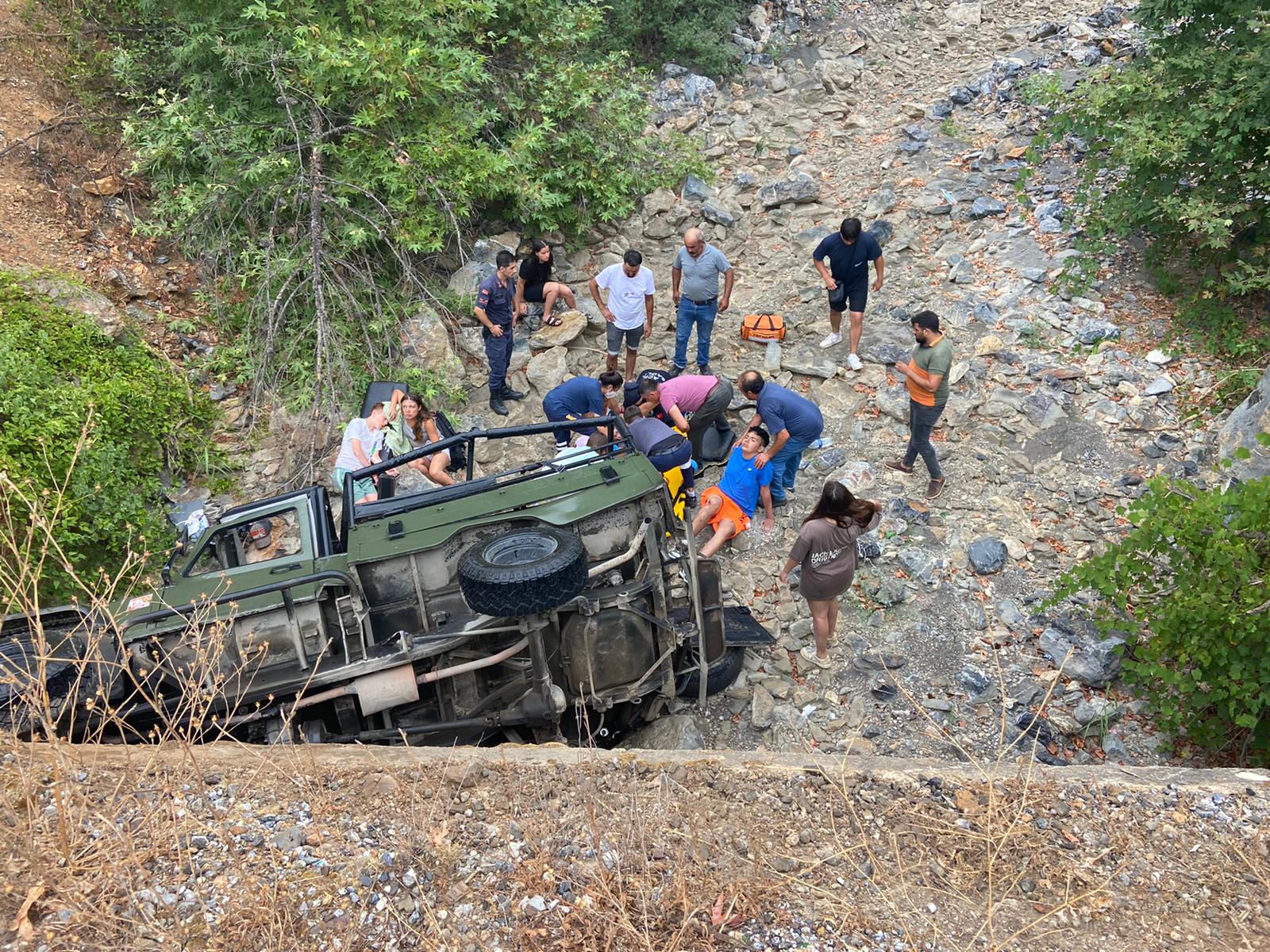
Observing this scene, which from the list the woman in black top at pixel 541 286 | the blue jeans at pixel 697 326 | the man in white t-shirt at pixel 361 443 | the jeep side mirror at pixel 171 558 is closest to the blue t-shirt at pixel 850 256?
the blue jeans at pixel 697 326

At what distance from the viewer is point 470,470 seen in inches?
214

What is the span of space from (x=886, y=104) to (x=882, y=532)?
27.6 ft

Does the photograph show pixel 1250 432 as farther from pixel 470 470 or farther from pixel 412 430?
pixel 412 430

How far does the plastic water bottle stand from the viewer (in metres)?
8.33

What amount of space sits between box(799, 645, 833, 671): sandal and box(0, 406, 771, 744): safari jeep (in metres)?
0.94

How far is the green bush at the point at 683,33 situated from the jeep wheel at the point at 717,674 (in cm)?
1005

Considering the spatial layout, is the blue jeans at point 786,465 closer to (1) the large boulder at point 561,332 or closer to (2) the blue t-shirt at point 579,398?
(2) the blue t-shirt at point 579,398

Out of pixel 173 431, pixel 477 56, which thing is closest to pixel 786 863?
pixel 173 431

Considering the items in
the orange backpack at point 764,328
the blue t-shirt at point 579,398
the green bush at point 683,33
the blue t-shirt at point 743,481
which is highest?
A: the green bush at point 683,33

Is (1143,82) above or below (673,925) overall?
above

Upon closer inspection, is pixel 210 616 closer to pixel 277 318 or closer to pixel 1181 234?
pixel 277 318

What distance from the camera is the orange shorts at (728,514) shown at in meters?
6.23

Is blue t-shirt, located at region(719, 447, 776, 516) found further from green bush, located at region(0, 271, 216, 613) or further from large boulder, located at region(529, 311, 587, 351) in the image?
green bush, located at region(0, 271, 216, 613)

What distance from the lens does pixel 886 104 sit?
12.1m
